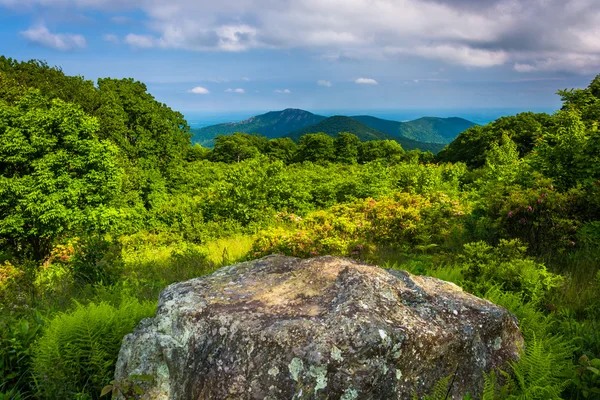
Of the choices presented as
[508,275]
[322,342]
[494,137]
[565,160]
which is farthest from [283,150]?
[322,342]

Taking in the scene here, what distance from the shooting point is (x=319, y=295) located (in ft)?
11.8

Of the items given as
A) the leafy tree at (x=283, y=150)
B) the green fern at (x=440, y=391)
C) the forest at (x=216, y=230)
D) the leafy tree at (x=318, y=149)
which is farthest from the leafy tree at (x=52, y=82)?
the leafy tree at (x=283, y=150)

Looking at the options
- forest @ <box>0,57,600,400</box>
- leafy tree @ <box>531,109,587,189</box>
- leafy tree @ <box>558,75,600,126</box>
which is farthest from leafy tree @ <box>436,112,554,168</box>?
leafy tree @ <box>531,109,587,189</box>

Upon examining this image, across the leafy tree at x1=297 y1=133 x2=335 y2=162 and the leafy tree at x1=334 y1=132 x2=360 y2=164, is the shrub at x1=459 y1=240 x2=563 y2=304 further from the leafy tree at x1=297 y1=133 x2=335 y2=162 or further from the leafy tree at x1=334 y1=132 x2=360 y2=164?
the leafy tree at x1=334 y1=132 x2=360 y2=164

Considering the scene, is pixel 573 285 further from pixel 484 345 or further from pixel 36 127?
pixel 36 127

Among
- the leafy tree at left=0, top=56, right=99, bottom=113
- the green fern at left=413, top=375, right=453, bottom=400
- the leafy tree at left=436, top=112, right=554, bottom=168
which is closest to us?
the green fern at left=413, top=375, right=453, bottom=400

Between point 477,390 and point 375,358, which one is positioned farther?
point 477,390

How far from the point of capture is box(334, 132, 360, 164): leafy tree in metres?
73.1

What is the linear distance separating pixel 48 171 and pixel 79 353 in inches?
723

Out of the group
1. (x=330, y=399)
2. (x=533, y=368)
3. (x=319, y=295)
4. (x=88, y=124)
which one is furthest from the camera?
(x=88, y=124)

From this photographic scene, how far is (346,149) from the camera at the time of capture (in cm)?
7412

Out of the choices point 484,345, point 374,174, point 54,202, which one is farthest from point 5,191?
point 484,345

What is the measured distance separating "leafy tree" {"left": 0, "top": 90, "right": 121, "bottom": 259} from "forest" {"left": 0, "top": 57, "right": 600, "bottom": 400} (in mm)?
81

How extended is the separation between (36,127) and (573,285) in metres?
22.5
